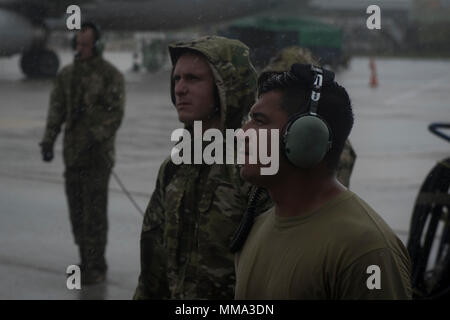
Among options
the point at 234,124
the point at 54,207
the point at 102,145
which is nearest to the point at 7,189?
the point at 54,207

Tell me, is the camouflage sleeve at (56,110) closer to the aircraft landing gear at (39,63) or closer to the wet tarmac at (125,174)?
the wet tarmac at (125,174)

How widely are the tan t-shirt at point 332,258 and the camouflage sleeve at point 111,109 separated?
13.3 ft

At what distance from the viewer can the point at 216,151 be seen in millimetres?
2969

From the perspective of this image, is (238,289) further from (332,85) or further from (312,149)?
(332,85)

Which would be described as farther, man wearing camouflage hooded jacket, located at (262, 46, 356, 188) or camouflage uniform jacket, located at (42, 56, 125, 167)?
camouflage uniform jacket, located at (42, 56, 125, 167)

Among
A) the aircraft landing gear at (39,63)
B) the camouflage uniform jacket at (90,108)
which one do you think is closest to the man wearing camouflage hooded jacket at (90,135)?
the camouflage uniform jacket at (90,108)

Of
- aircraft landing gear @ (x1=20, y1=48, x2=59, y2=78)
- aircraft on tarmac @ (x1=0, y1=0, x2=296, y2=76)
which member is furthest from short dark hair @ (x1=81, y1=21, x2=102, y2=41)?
aircraft landing gear @ (x1=20, y1=48, x2=59, y2=78)

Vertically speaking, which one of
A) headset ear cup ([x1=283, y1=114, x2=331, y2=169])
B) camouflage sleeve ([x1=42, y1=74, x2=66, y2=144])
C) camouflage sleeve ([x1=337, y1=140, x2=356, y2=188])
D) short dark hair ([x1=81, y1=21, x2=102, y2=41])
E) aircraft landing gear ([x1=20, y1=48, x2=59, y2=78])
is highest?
headset ear cup ([x1=283, y1=114, x2=331, y2=169])

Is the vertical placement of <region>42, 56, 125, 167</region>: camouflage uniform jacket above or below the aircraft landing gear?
above

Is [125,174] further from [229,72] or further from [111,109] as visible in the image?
[229,72]

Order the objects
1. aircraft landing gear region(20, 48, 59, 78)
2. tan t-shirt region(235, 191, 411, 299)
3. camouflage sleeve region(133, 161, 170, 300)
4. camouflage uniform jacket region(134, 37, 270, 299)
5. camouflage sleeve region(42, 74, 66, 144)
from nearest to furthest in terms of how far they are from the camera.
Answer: tan t-shirt region(235, 191, 411, 299) < camouflage uniform jacket region(134, 37, 270, 299) < camouflage sleeve region(133, 161, 170, 300) < camouflage sleeve region(42, 74, 66, 144) < aircraft landing gear region(20, 48, 59, 78)

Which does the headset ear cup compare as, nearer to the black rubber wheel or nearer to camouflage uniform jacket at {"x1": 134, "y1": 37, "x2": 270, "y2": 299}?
camouflage uniform jacket at {"x1": 134, "y1": 37, "x2": 270, "y2": 299}

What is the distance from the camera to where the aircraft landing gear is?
22453 millimetres

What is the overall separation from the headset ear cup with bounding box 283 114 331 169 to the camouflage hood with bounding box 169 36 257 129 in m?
0.86
